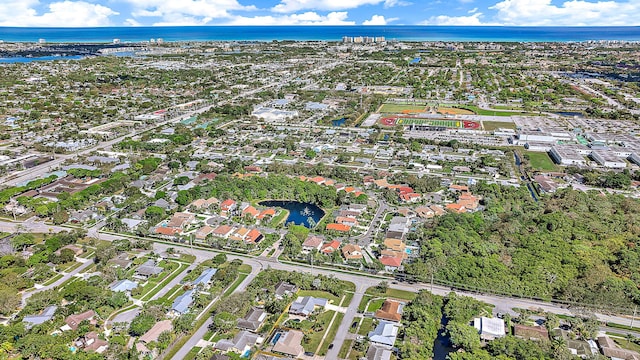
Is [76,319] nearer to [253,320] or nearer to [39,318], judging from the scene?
[39,318]

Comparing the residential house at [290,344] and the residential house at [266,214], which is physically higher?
the residential house at [266,214]

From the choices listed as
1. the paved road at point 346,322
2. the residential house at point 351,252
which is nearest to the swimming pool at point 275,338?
the paved road at point 346,322

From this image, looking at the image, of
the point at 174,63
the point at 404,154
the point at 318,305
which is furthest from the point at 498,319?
the point at 174,63

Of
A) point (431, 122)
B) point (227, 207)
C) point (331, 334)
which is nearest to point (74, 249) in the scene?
point (227, 207)

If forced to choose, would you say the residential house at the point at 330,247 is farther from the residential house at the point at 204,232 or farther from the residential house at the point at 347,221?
the residential house at the point at 204,232

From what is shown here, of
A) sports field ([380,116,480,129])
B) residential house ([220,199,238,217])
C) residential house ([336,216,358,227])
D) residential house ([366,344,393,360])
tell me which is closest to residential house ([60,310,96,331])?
residential house ([220,199,238,217])

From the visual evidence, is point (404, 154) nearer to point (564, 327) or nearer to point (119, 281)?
point (564, 327)
